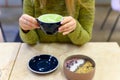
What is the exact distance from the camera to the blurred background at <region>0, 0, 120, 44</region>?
8.92 feet

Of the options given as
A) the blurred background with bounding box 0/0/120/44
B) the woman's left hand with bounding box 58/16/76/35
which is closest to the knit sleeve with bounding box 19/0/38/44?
the woman's left hand with bounding box 58/16/76/35

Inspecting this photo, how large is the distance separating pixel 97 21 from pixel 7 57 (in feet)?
7.23

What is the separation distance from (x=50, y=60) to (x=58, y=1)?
365 mm

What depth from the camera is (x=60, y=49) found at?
3.75 ft

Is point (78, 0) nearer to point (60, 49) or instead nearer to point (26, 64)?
point (60, 49)

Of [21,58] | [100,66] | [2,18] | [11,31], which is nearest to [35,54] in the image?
[21,58]

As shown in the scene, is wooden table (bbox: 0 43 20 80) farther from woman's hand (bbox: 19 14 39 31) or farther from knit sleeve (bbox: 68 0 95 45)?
knit sleeve (bbox: 68 0 95 45)

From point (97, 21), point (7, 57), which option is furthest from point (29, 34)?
point (97, 21)

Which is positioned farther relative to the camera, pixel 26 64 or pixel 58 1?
pixel 58 1

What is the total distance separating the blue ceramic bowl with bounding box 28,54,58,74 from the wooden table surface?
0.06 ft

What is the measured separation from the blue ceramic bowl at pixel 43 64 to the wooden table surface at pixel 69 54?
2 centimetres

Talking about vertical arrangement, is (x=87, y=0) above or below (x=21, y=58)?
above

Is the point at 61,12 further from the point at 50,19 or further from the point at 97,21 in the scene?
the point at 97,21

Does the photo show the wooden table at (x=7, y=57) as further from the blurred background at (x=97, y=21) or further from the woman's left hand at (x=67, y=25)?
the blurred background at (x=97, y=21)
